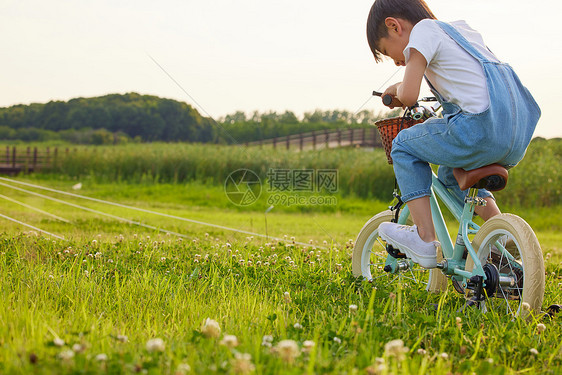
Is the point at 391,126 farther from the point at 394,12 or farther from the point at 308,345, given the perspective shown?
the point at 308,345

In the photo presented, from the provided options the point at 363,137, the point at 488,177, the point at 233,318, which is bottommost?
the point at 233,318

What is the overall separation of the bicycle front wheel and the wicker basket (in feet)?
2.21

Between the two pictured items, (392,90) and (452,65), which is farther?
(392,90)

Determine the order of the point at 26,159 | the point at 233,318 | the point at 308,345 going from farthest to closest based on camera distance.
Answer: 1. the point at 26,159
2. the point at 233,318
3. the point at 308,345

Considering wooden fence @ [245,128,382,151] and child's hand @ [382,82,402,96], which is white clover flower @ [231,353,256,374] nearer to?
child's hand @ [382,82,402,96]

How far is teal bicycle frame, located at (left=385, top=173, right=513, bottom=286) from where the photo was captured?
2.53 meters

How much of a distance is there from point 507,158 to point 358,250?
1.25 metres

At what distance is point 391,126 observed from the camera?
9.27ft

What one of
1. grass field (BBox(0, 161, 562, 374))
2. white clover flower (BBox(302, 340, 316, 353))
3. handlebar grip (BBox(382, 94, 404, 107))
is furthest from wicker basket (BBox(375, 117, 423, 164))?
white clover flower (BBox(302, 340, 316, 353))

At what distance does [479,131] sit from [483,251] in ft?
2.14

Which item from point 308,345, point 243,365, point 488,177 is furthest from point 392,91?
point 243,365

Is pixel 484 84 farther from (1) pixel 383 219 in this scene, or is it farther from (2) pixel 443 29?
(1) pixel 383 219

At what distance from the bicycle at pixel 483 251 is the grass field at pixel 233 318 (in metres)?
0.13

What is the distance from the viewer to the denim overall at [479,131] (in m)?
2.29
